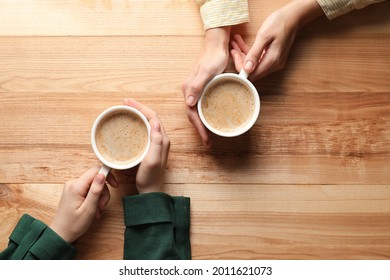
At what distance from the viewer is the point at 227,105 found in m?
1.00

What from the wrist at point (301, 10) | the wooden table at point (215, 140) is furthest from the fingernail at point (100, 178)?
the wrist at point (301, 10)

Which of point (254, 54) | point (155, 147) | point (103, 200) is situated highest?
point (254, 54)

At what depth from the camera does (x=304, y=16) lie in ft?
3.43

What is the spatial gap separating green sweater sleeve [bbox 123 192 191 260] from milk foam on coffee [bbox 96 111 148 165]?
11cm

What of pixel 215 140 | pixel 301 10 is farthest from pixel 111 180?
pixel 301 10

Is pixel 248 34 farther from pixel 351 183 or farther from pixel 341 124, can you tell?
pixel 351 183

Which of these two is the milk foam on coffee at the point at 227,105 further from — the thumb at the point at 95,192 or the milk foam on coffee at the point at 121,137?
the thumb at the point at 95,192

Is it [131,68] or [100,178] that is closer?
[100,178]

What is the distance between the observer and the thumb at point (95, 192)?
0.97 metres

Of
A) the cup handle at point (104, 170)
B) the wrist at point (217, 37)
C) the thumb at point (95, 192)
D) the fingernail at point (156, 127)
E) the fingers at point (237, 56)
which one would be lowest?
the thumb at point (95, 192)

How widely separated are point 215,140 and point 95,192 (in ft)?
1.02

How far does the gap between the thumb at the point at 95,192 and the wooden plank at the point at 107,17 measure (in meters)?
0.37

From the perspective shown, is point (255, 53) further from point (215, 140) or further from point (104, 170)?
point (104, 170)

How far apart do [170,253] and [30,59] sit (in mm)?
586
